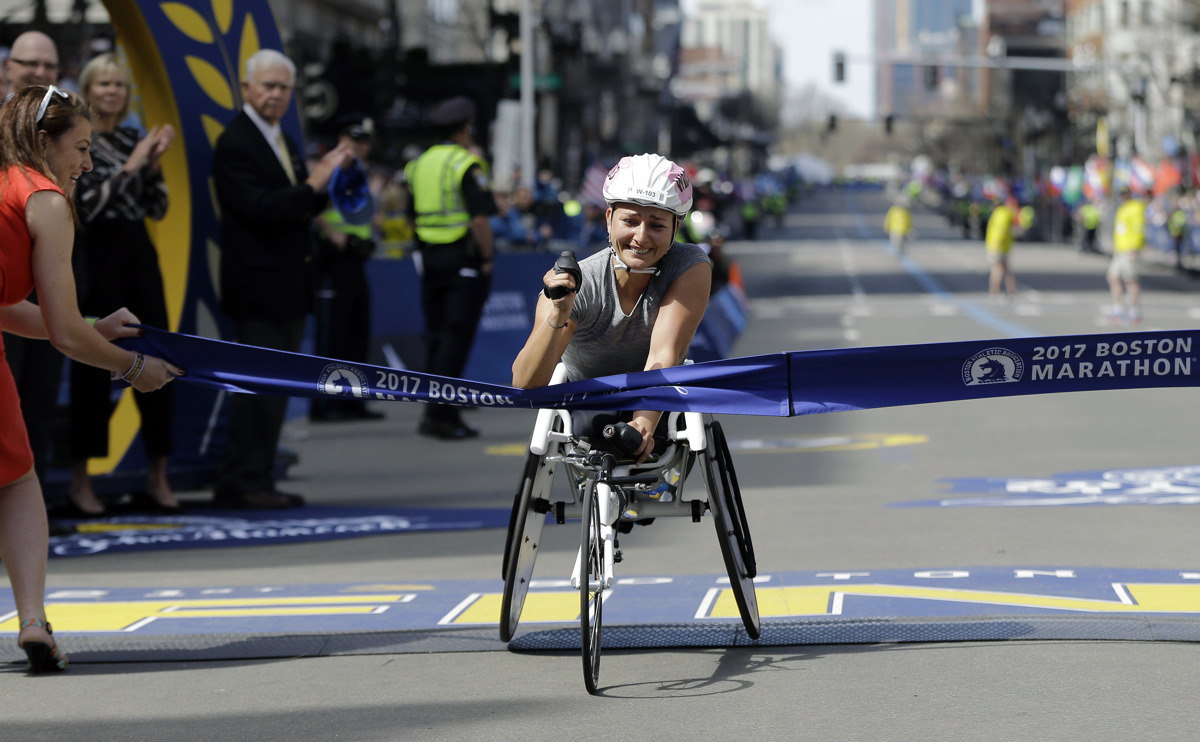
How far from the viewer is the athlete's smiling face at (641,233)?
16.8 feet

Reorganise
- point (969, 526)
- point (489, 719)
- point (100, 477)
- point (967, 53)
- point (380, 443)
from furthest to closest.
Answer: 1. point (967, 53)
2. point (380, 443)
3. point (100, 477)
4. point (969, 526)
5. point (489, 719)

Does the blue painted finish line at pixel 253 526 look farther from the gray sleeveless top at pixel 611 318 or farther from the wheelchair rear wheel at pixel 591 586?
the wheelchair rear wheel at pixel 591 586

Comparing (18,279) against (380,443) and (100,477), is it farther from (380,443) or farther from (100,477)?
(380,443)

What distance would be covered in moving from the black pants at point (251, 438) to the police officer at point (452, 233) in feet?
8.16

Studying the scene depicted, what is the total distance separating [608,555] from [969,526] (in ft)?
11.2

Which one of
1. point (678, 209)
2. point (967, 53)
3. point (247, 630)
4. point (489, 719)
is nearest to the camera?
point (489, 719)

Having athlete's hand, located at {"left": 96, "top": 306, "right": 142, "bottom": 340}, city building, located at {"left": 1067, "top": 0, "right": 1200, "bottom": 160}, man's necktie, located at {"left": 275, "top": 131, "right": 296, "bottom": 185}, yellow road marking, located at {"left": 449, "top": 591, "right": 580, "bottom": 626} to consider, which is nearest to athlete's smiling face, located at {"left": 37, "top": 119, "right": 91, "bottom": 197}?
athlete's hand, located at {"left": 96, "top": 306, "right": 142, "bottom": 340}

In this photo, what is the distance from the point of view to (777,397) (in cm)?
536

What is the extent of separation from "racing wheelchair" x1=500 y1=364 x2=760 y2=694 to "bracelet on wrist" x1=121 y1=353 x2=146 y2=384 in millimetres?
1323

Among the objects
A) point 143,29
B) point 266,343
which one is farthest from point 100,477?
point 143,29

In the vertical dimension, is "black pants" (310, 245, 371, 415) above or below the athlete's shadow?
above

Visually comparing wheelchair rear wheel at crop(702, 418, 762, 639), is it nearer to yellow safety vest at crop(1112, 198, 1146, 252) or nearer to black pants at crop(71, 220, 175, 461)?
black pants at crop(71, 220, 175, 461)

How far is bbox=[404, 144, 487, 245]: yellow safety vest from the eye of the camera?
11.3m

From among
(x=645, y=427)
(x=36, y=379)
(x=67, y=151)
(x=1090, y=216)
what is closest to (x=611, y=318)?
(x=645, y=427)
